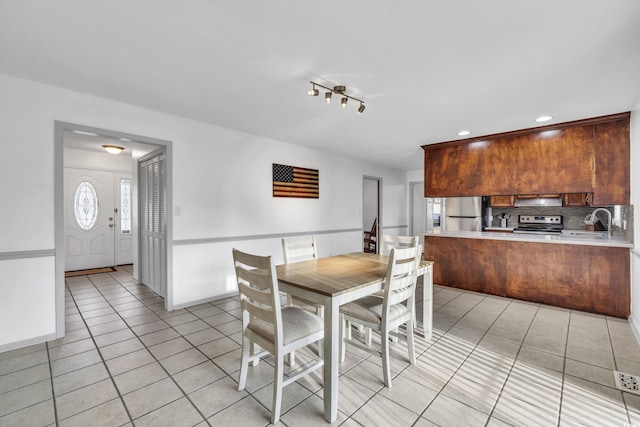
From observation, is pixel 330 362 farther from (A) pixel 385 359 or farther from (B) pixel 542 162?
(B) pixel 542 162

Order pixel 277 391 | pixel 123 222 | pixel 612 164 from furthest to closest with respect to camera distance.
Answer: pixel 123 222, pixel 612 164, pixel 277 391

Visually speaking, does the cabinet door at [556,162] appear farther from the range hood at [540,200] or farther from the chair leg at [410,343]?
the chair leg at [410,343]

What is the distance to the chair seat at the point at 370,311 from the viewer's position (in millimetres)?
2099

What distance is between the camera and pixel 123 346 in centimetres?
260

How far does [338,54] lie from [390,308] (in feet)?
6.24

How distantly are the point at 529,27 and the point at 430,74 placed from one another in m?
0.71

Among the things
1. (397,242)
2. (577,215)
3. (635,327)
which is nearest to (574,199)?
(577,215)

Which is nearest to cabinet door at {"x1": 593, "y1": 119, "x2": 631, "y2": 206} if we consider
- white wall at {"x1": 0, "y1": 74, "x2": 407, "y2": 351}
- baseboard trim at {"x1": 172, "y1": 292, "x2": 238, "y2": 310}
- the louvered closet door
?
white wall at {"x1": 0, "y1": 74, "x2": 407, "y2": 351}

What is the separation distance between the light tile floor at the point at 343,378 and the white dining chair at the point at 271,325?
0.70ft

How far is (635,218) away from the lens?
121 inches

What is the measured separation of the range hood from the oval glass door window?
8.43 metres

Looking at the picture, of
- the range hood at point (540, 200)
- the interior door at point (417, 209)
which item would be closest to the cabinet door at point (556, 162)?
the range hood at point (540, 200)

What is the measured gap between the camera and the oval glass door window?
574 centimetres

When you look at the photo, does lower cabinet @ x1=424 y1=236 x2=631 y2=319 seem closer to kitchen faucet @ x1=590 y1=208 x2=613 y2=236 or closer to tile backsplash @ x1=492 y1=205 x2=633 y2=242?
tile backsplash @ x1=492 y1=205 x2=633 y2=242
